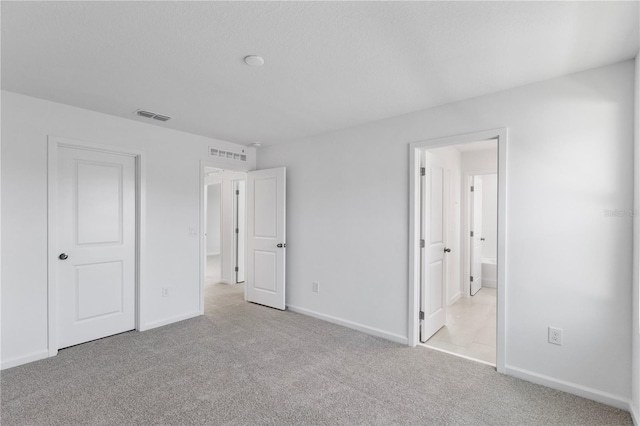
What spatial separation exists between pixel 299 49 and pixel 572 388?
3127 mm

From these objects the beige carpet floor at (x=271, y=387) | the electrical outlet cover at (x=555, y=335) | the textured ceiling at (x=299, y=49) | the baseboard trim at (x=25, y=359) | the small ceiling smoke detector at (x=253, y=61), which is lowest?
the beige carpet floor at (x=271, y=387)

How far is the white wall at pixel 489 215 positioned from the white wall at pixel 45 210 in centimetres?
523

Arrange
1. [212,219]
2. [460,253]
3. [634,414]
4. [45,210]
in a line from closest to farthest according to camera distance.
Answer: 1. [634,414]
2. [45,210]
3. [460,253]
4. [212,219]

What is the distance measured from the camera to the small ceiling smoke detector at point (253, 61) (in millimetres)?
2096

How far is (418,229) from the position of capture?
10.7 ft

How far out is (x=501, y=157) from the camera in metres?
2.65

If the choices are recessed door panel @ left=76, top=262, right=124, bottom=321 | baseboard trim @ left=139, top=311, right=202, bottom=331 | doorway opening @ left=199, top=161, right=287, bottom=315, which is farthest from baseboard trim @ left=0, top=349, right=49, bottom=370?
doorway opening @ left=199, top=161, right=287, bottom=315

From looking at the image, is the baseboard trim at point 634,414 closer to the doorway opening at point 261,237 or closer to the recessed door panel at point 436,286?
the recessed door panel at point 436,286

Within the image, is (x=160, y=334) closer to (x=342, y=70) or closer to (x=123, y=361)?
(x=123, y=361)

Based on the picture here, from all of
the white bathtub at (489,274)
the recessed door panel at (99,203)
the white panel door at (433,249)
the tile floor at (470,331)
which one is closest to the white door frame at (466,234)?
the tile floor at (470,331)

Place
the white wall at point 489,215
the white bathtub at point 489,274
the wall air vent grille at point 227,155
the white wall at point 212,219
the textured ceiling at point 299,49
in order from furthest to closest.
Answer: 1. the white wall at point 212,219
2. the white wall at point 489,215
3. the white bathtub at point 489,274
4. the wall air vent grille at point 227,155
5. the textured ceiling at point 299,49

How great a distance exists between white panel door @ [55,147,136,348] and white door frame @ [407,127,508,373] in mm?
3138

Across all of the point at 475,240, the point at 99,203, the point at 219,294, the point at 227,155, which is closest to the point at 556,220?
the point at 475,240

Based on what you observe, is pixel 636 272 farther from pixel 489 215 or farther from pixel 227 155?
pixel 489 215
